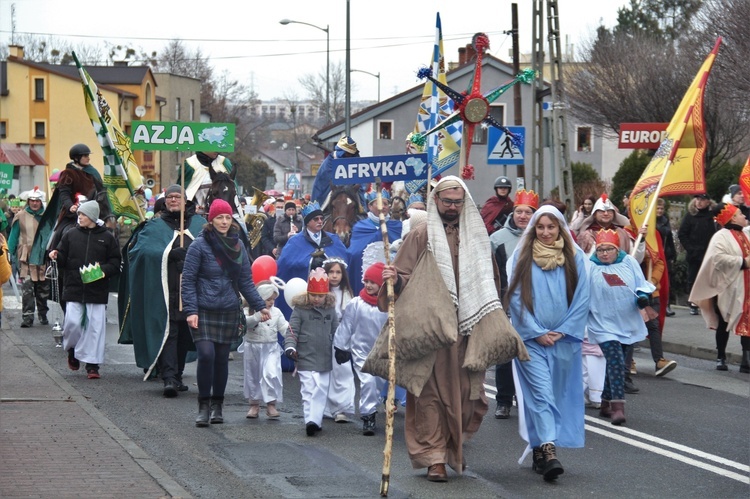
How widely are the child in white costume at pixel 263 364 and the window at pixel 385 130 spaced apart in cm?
4814

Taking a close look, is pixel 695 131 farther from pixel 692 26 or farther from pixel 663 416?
pixel 692 26

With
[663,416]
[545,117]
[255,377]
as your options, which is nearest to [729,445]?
[663,416]

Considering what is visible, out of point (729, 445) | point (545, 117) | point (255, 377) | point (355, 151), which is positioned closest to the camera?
point (729, 445)

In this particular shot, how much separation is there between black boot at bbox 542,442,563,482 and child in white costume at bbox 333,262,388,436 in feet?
6.68

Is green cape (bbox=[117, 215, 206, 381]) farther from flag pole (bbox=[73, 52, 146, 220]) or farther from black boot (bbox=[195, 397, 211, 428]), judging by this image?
black boot (bbox=[195, 397, 211, 428])

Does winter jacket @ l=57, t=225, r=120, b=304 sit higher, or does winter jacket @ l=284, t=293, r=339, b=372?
winter jacket @ l=57, t=225, r=120, b=304

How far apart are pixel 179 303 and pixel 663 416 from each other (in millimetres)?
4554

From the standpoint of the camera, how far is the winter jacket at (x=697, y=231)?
1958 centimetres

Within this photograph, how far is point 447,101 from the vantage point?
60.4ft

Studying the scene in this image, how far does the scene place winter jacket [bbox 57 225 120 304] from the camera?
1301cm

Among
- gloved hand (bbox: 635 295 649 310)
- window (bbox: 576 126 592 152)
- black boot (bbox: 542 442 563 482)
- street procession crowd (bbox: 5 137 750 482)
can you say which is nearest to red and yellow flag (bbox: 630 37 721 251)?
street procession crowd (bbox: 5 137 750 482)

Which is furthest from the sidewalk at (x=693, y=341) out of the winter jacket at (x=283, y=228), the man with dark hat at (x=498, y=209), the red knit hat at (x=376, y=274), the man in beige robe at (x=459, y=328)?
the man in beige robe at (x=459, y=328)

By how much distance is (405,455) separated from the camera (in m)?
9.05

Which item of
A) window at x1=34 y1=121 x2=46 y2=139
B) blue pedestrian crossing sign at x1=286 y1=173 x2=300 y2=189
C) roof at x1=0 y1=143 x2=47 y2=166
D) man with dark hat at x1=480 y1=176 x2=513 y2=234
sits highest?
window at x1=34 y1=121 x2=46 y2=139
